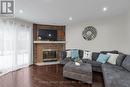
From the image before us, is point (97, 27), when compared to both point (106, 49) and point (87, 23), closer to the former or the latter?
point (87, 23)

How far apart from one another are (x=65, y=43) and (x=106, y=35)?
97.7 inches

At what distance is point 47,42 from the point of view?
661 centimetres

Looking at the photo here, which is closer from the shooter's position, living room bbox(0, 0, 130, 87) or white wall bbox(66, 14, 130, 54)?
living room bbox(0, 0, 130, 87)

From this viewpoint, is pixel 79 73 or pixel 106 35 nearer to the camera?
pixel 79 73

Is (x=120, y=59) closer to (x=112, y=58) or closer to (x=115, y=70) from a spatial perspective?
(x=112, y=58)

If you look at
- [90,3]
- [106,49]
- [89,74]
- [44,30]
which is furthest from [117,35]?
[44,30]

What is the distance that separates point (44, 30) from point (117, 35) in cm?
378

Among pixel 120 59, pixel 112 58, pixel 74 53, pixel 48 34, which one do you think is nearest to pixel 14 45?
pixel 48 34

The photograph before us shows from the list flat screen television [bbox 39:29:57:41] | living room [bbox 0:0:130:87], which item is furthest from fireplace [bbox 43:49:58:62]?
flat screen television [bbox 39:29:57:41]

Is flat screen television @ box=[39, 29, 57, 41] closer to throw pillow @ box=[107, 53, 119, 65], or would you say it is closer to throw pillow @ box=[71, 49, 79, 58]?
throw pillow @ box=[71, 49, 79, 58]

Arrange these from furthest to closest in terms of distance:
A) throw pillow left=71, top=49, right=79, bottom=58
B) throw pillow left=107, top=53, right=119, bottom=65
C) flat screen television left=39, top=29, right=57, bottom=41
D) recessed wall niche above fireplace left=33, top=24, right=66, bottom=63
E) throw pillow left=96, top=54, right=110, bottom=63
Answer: flat screen television left=39, top=29, right=57, bottom=41, recessed wall niche above fireplace left=33, top=24, right=66, bottom=63, throw pillow left=71, top=49, right=79, bottom=58, throw pillow left=96, top=54, right=110, bottom=63, throw pillow left=107, top=53, right=119, bottom=65

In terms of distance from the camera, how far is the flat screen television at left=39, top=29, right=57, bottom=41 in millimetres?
6666

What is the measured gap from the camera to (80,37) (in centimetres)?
643

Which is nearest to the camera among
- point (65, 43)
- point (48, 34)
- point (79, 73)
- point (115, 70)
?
point (115, 70)
